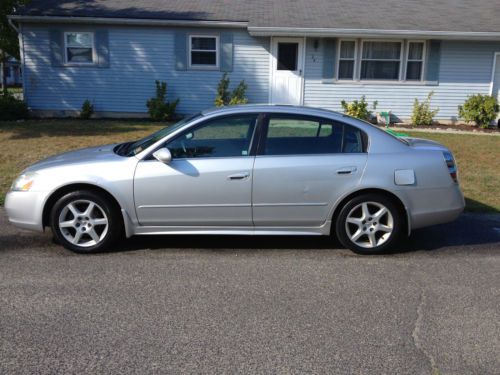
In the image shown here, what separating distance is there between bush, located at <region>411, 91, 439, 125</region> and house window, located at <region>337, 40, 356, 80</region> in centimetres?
221

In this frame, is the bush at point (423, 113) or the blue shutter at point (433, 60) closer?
the blue shutter at point (433, 60)

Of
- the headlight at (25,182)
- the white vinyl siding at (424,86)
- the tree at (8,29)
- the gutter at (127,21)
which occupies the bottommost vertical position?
the headlight at (25,182)

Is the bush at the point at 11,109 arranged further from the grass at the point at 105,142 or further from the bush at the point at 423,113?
the bush at the point at 423,113

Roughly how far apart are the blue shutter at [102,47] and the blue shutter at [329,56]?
6.65m

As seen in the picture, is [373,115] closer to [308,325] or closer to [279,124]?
[279,124]

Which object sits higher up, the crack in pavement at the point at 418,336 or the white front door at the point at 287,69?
the white front door at the point at 287,69

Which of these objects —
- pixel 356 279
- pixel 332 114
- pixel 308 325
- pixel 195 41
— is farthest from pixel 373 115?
pixel 308 325

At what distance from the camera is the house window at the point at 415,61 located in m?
15.8

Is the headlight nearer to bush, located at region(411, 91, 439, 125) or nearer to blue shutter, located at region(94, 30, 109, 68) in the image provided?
blue shutter, located at region(94, 30, 109, 68)

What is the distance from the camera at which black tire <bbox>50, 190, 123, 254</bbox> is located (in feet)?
16.8

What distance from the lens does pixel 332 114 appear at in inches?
217

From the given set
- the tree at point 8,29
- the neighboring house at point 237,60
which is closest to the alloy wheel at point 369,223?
the neighboring house at point 237,60

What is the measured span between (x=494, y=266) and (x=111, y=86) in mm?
13464

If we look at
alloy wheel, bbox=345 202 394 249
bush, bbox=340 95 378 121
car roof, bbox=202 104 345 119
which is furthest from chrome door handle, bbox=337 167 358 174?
bush, bbox=340 95 378 121
